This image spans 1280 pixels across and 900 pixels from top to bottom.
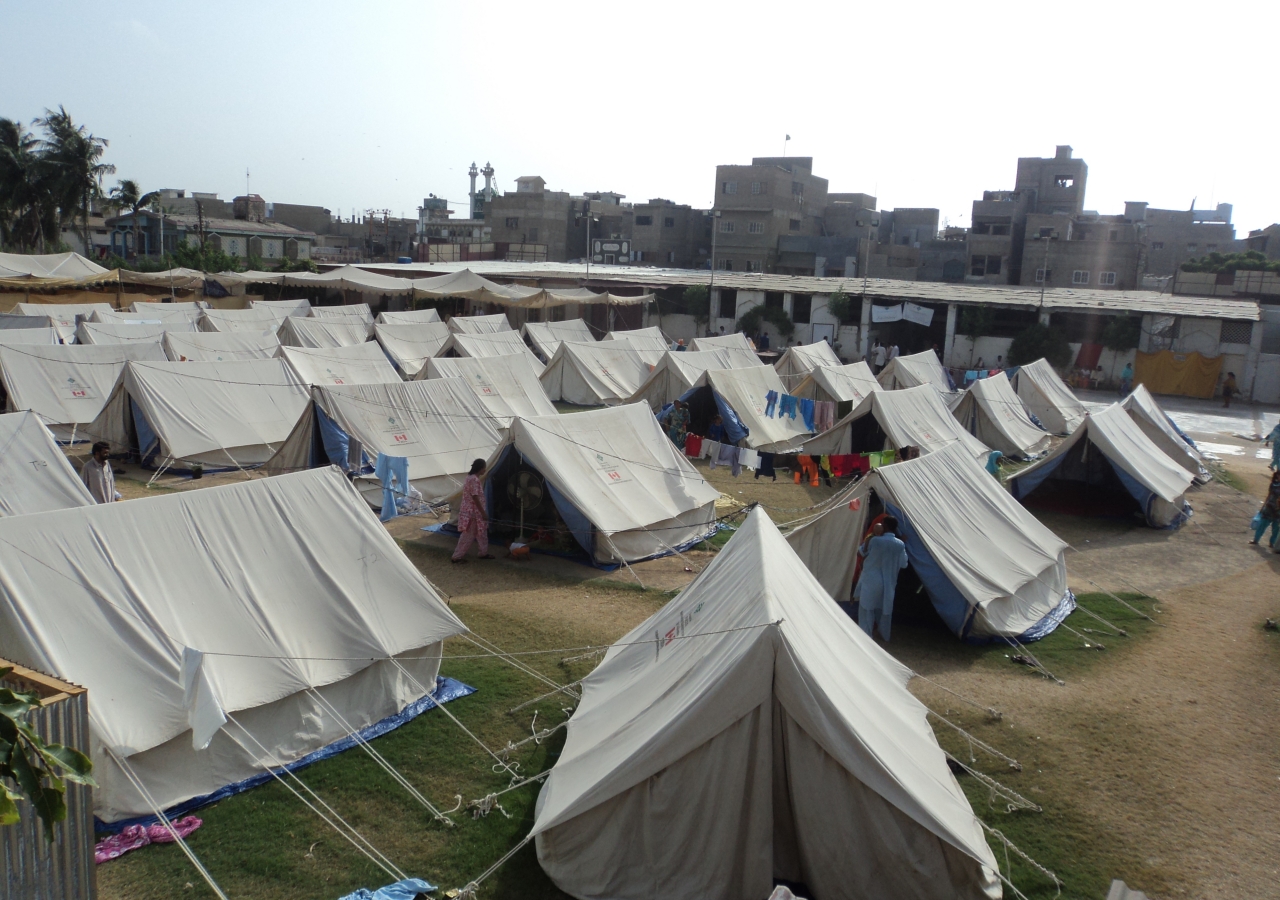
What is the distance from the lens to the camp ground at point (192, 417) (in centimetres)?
1549

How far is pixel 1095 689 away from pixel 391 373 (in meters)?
16.3

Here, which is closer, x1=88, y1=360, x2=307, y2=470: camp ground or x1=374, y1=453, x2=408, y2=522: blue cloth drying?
x1=374, y1=453, x2=408, y2=522: blue cloth drying

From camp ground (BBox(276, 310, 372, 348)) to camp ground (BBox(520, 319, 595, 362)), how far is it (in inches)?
194

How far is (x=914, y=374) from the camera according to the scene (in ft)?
79.7

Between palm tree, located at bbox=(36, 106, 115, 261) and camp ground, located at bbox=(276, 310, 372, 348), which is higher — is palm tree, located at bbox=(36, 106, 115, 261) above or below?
above

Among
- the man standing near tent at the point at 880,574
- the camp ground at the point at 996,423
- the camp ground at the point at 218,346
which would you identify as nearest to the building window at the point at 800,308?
the camp ground at the point at 996,423

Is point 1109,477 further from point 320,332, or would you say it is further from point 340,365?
point 320,332

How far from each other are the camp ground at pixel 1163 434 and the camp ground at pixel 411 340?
17.6 metres

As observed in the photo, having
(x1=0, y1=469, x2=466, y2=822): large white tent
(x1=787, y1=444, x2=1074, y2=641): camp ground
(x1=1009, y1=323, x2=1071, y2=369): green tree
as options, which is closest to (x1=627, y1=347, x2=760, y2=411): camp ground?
(x1=787, y1=444, x2=1074, y2=641): camp ground

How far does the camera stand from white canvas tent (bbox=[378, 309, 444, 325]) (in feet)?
97.5

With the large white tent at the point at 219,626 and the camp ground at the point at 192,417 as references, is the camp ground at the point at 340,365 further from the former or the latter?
the large white tent at the point at 219,626

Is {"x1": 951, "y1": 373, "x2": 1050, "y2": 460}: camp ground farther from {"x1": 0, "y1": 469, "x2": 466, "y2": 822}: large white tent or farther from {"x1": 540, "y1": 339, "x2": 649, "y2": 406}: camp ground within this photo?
{"x1": 0, "y1": 469, "x2": 466, "y2": 822}: large white tent

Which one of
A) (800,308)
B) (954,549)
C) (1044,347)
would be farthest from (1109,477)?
(800,308)

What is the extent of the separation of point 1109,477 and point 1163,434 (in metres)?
4.14
